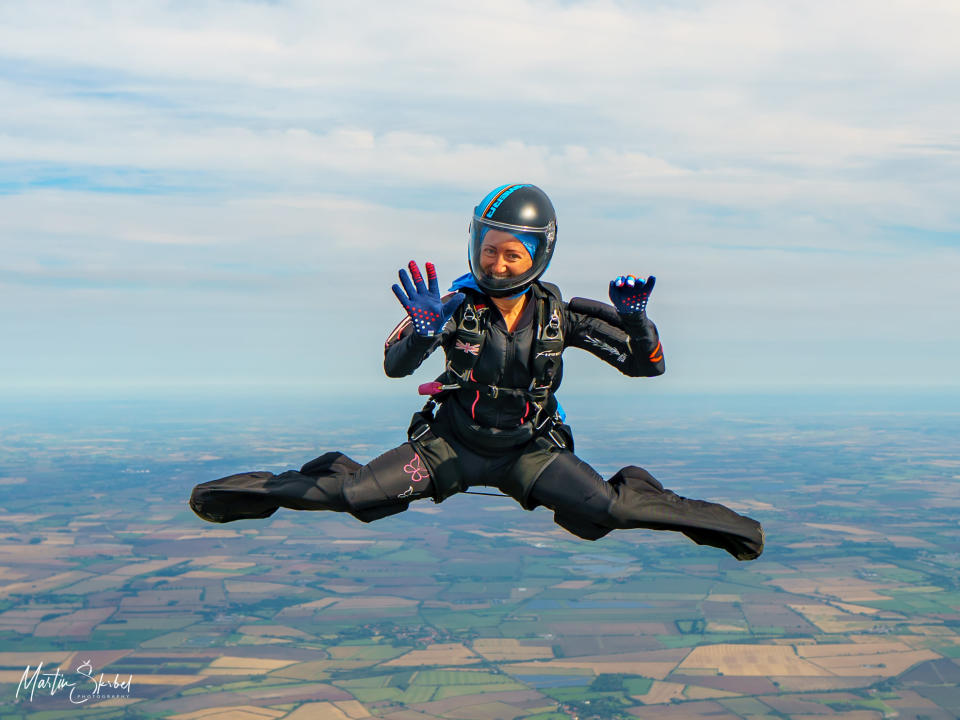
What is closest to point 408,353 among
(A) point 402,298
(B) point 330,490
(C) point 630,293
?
(A) point 402,298

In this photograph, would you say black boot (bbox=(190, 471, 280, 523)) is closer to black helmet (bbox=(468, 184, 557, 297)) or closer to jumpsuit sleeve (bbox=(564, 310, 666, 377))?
black helmet (bbox=(468, 184, 557, 297))

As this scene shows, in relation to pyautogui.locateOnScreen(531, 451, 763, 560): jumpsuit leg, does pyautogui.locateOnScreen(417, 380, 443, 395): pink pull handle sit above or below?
above

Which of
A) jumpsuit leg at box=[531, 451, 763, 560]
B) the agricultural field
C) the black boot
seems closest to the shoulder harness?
jumpsuit leg at box=[531, 451, 763, 560]

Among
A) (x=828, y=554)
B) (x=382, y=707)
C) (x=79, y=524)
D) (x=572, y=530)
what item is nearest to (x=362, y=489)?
(x=572, y=530)

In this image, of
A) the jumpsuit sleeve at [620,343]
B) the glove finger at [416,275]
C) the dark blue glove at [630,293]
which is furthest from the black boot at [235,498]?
the dark blue glove at [630,293]

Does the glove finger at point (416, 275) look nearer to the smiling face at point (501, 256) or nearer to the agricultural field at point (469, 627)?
the smiling face at point (501, 256)

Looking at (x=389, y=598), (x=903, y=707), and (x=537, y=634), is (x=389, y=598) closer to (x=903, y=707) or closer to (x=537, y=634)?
(x=537, y=634)
